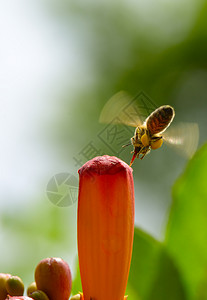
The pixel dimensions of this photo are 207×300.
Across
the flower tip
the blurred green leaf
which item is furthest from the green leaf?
the flower tip

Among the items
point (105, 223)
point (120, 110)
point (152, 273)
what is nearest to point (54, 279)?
point (105, 223)

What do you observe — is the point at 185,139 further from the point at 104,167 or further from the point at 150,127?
the point at 104,167

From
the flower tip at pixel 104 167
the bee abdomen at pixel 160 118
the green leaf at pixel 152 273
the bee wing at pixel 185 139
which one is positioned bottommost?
the green leaf at pixel 152 273

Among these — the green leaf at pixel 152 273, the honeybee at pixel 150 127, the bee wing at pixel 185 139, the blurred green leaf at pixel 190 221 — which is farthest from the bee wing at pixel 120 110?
the green leaf at pixel 152 273

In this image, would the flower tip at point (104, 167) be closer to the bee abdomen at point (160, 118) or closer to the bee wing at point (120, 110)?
the bee wing at point (120, 110)

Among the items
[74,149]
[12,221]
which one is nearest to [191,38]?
[74,149]

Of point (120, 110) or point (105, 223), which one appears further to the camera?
point (120, 110)

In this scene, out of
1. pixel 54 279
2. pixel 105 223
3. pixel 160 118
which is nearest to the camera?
pixel 105 223

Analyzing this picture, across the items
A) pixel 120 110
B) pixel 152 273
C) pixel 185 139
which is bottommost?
pixel 152 273
